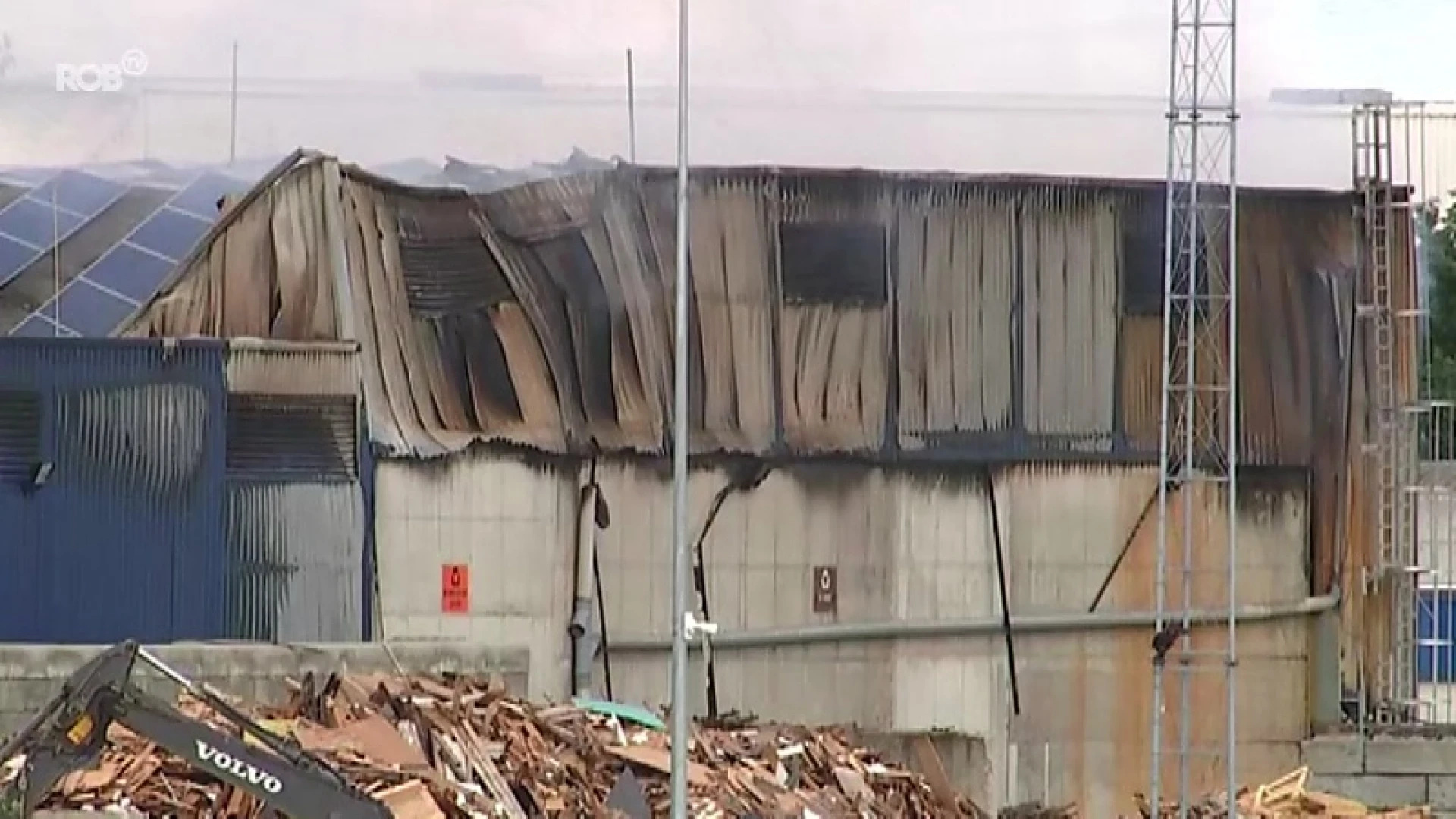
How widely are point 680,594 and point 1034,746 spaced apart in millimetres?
13847

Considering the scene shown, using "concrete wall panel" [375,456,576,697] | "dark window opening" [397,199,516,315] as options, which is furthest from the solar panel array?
"concrete wall panel" [375,456,576,697]

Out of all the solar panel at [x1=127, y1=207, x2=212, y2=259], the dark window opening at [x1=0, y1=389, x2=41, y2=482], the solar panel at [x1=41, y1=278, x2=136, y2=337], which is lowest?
the dark window opening at [x1=0, y1=389, x2=41, y2=482]

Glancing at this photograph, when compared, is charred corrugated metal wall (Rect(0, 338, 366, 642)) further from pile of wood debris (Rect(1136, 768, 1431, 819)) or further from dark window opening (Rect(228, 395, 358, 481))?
pile of wood debris (Rect(1136, 768, 1431, 819))

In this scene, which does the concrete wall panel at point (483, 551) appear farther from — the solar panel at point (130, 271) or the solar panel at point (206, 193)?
the solar panel at point (206, 193)

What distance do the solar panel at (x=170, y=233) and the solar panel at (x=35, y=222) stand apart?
1.01 metres

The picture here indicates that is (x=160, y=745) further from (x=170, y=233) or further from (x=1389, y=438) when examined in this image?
(x=1389, y=438)

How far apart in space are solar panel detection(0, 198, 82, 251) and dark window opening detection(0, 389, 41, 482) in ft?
13.6

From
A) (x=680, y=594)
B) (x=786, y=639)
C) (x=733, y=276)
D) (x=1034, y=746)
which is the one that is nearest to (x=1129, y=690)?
(x=1034, y=746)

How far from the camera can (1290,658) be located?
3478 centimetres

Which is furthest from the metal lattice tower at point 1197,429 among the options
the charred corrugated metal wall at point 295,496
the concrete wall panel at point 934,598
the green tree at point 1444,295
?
the green tree at point 1444,295

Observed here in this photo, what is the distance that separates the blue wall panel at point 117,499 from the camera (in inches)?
1144

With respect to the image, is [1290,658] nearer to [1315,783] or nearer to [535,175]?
[1315,783]

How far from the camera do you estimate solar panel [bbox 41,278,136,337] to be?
102 feet

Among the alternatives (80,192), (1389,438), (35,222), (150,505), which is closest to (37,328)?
(35,222)
